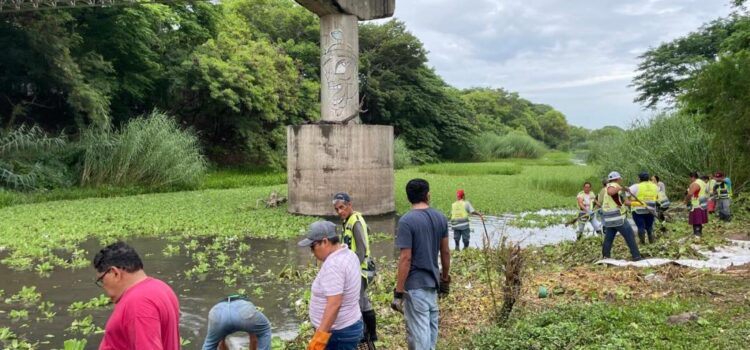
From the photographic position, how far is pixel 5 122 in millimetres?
24703

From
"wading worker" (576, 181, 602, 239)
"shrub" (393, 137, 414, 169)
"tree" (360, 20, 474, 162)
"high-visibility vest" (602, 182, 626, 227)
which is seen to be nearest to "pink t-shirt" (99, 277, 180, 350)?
"high-visibility vest" (602, 182, 626, 227)

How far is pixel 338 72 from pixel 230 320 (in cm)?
1288

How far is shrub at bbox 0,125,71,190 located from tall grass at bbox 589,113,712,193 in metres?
19.7

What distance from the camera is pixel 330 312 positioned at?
13.2 feet

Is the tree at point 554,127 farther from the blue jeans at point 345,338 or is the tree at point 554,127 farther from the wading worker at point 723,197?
the blue jeans at point 345,338

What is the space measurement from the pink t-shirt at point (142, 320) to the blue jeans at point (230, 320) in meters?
1.25

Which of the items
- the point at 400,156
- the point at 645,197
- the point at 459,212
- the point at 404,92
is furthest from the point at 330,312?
the point at 404,92

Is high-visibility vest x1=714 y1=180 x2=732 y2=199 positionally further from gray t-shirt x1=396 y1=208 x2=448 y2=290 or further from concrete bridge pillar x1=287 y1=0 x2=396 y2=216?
gray t-shirt x1=396 y1=208 x2=448 y2=290

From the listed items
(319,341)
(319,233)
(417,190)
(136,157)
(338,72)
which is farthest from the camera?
(136,157)

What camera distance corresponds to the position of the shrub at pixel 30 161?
19969 mm

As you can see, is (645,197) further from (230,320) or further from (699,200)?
(230,320)

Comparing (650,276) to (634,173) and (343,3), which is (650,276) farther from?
(634,173)

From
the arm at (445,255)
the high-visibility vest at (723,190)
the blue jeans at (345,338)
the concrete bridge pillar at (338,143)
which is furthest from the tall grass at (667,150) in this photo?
the blue jeans at (345,338)

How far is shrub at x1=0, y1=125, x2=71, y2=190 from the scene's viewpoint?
20.0 metres
